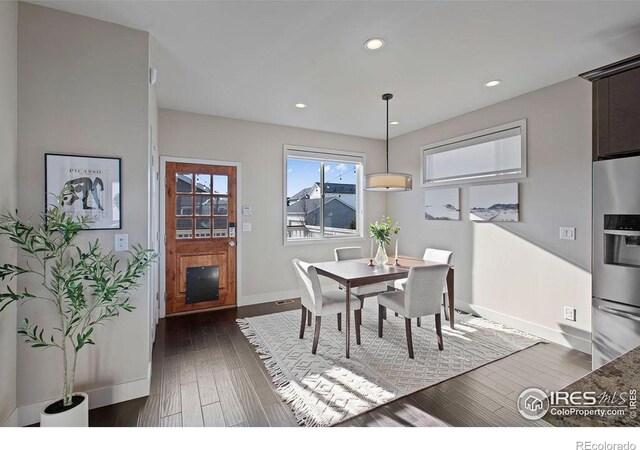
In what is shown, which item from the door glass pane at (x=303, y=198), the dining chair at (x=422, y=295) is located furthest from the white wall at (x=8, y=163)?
the door glass pane at (x=303, y=198)

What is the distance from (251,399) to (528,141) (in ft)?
12.6

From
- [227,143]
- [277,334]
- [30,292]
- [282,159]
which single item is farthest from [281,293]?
[30,292]

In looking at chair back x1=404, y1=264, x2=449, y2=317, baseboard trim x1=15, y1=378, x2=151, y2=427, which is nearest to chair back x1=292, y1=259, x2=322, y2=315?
chair back x1=404, y1=264, x2=449, y2=317

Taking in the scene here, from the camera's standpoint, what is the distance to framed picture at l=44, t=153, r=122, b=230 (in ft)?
6.50

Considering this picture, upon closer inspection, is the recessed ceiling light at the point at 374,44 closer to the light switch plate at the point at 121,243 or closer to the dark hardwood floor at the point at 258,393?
the light switch plate at the point at 121,243

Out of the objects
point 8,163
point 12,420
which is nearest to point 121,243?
point 8,163

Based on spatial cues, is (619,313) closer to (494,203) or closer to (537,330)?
(537,330)

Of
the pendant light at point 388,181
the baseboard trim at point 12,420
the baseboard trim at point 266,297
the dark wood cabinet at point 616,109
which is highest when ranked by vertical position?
the dark wood cabinet at point 616,109

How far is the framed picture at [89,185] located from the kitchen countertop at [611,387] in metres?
2.55

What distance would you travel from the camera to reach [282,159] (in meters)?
4.66

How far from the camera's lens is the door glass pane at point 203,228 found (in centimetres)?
417

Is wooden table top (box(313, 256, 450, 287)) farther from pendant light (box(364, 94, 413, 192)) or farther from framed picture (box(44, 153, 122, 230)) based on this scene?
framed picture (box(44, 153, 122, 230))

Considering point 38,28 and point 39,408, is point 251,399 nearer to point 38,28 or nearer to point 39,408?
point 39,408
